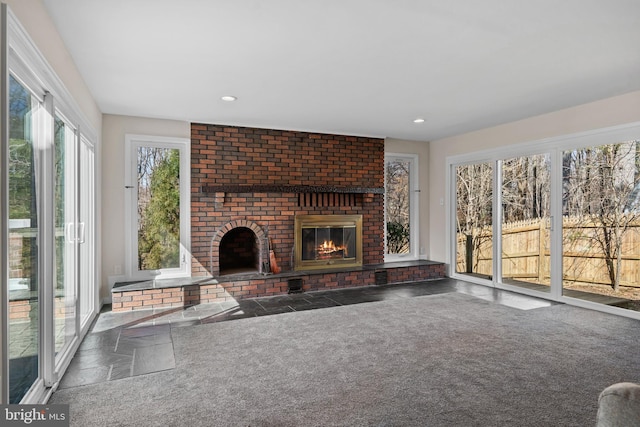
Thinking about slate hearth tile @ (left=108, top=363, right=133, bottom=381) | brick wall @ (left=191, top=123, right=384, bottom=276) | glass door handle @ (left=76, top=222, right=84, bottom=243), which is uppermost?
brick wall @ (left=191, top=123, right=384, bottom=276)

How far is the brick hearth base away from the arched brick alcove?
308 millimetres

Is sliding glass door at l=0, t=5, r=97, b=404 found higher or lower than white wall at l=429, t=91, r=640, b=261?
lower

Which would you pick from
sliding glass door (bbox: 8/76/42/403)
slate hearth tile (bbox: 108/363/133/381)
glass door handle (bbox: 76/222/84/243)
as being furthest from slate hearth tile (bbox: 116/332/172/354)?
glass door handle (bbox: 76/222/84/243)

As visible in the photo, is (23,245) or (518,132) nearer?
(23,245)

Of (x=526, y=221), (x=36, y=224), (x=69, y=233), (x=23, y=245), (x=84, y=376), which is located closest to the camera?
(x=23, y=245)

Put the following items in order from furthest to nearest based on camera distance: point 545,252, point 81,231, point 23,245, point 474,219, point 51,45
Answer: point 474,219, point 545,252, point 81,231, point 51,45, point 23,245

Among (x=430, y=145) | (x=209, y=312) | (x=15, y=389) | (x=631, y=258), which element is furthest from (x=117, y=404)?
(x=430, y=145)

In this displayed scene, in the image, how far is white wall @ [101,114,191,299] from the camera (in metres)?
4.62

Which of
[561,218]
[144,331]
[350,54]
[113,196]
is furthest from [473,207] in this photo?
[113,196]

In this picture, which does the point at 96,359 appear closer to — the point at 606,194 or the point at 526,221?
the point at 526,221

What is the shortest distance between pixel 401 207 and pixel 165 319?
423 centimetres

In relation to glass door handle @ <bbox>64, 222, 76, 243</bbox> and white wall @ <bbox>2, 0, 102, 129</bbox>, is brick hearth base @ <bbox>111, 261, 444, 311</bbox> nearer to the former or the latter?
glass door handle @ <bbox>64, 222, 76, 243</bbox>

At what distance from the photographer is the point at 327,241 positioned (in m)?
5.78

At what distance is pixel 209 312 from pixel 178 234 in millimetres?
1307
